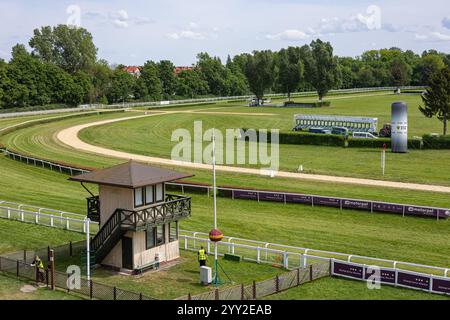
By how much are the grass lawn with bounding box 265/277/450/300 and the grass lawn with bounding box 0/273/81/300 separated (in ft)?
27.4

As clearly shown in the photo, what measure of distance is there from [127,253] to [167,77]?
404 feet

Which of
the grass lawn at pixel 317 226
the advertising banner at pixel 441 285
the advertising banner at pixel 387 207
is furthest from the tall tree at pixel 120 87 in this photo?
the advertising banner at pixel 441 285

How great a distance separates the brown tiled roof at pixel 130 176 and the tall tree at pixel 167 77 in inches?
4739

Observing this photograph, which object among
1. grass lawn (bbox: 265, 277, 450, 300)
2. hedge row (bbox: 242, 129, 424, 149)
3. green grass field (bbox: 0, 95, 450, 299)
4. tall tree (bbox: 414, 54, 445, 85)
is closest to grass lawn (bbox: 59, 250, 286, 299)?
green grass field (bbox: 0, 95, 450, 299)

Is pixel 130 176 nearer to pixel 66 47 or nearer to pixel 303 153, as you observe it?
pixel 303 153

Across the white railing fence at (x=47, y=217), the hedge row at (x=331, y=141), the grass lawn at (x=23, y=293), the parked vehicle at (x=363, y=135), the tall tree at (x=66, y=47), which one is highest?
the tall tree at (x=66, y=47)

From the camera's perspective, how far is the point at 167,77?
14800cm

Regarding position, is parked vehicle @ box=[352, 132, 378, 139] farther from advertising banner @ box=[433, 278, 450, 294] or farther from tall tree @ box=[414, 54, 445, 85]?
tall tree @ box=[414, 54, 445, 85]

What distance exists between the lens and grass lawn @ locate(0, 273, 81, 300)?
23703 mm

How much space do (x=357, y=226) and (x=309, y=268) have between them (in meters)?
10.4

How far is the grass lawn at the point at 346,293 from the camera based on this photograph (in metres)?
24.1

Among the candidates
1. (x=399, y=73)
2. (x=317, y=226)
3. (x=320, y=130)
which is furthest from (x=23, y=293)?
(x=399, y=73)

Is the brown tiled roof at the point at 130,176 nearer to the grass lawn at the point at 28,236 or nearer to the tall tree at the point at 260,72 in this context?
the grass lawn at the point at 28,236
